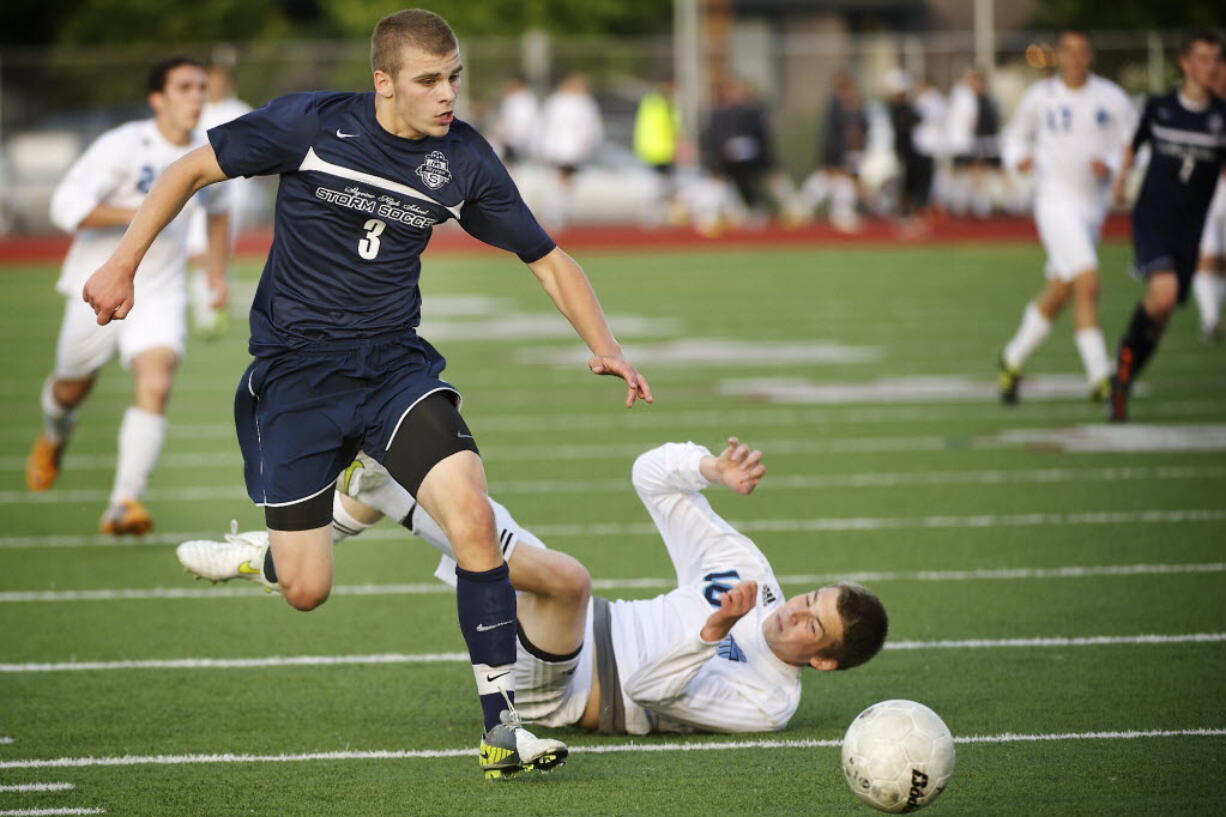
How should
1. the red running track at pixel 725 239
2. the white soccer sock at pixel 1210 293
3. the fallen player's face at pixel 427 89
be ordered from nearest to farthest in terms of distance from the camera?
the fallen player's face at pixel 427 89
the white soccer sock at pixel 1210 293
the red running track at pixel 725 239

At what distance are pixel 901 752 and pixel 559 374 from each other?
1110 cm

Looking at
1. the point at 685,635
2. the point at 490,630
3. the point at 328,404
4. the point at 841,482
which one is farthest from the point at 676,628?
the point at 841,482

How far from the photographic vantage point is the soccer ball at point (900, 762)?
4945mm

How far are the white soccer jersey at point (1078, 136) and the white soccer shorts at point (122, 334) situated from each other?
694 centimetres

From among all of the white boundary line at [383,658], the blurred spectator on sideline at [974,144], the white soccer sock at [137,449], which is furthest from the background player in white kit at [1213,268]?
the blurred spectator on sideline at [974,144]

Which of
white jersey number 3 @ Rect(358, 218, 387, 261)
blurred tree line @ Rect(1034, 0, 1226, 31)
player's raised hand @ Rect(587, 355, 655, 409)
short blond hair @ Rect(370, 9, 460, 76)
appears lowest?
player's raised hand @ Rect(587, 355, 655, 409)

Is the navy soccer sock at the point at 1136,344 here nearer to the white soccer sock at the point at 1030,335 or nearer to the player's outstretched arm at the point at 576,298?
the white soccer sock at the point at 1030,335

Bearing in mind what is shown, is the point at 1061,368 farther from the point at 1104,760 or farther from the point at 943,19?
the point at 943,19

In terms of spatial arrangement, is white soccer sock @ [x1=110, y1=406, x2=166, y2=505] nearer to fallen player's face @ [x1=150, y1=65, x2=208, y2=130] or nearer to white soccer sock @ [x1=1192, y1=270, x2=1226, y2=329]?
fallen player's face @ [x1=150, y1=65, x2=208, y2=130]

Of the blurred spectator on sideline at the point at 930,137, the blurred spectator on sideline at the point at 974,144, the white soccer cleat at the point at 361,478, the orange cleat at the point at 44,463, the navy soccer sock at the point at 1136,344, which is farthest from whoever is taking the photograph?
the blurred spectator on sideline at the point at 974,144

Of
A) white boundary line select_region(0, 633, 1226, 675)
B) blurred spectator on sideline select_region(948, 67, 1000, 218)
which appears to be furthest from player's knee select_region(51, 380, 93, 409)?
blurred spectator on sideline select_region(948, 67, 1000, 218)

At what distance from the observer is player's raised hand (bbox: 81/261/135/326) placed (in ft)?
17.9

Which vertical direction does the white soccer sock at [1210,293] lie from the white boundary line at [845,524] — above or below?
above

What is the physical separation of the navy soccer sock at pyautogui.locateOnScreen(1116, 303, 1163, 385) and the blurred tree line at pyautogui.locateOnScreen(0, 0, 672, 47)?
1314 inches
